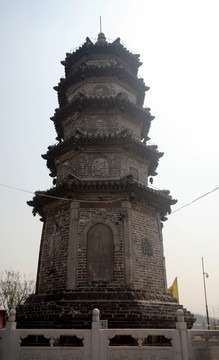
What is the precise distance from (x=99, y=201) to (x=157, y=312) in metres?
4.57

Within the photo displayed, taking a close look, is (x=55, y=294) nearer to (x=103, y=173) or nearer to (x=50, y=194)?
(x=50, y=194)

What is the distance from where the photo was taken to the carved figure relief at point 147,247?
1189 cm

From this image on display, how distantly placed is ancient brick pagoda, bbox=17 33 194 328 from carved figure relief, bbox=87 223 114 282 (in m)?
0.04

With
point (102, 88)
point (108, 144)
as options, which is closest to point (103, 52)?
point (102, 88)

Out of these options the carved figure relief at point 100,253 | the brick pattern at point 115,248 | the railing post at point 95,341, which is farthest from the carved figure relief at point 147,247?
the railing post at point 95,341

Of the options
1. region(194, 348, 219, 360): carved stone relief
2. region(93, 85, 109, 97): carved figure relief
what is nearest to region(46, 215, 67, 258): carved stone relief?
region(194, 348, 219, 360): carved stone relief

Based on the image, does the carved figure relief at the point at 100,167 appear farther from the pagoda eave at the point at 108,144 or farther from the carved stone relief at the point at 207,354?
the carved stone relief at the point at 207,354

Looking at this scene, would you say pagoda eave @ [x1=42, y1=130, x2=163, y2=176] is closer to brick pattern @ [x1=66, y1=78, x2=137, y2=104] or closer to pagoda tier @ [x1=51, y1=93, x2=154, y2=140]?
pagoda tier @ [x1=51, y1=93, x2=154, y2=140]

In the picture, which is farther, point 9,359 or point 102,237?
point 102,237

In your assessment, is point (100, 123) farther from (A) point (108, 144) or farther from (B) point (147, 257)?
(B) point (147, 257)

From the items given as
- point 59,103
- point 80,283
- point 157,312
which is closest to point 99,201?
point 80,283

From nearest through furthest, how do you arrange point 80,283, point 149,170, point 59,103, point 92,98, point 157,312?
point 157,312
point 80,283
point 92,98
point 149,170
point 59,103

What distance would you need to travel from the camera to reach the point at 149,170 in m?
16.0

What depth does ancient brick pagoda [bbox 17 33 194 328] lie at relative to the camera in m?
10.1
